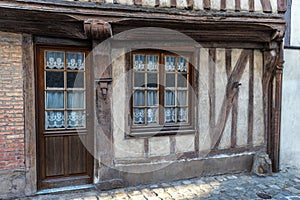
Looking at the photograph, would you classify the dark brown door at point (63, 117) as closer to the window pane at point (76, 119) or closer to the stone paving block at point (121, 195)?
the window pane at point (76, 119)

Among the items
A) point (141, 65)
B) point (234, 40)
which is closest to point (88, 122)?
point (141, 65)

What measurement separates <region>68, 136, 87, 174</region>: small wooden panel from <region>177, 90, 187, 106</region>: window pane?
174 cm

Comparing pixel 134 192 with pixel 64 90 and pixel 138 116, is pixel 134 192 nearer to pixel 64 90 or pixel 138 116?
pixel 138 116

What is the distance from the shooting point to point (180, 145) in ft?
13.1

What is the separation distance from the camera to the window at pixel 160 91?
3.84m

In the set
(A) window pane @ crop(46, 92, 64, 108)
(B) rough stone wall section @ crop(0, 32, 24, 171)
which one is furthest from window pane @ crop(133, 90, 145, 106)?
(B) rough stone wall section @ crop(0, 32, 24, 171)

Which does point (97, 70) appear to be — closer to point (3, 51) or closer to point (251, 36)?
point (3, 51)

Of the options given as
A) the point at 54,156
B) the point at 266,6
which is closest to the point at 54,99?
the point at 54,156

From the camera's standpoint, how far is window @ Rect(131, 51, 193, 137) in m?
3.84

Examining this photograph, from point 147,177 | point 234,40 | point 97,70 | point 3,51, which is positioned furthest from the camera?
point 234,40

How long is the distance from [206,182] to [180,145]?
76cm

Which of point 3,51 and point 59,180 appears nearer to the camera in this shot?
point 3,51

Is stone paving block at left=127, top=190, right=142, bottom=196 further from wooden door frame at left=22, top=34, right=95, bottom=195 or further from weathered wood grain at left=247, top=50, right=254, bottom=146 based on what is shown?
weathered wood grain at left=247, top=50, right=254, bottom=146

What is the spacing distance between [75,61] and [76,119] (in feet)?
2.96
